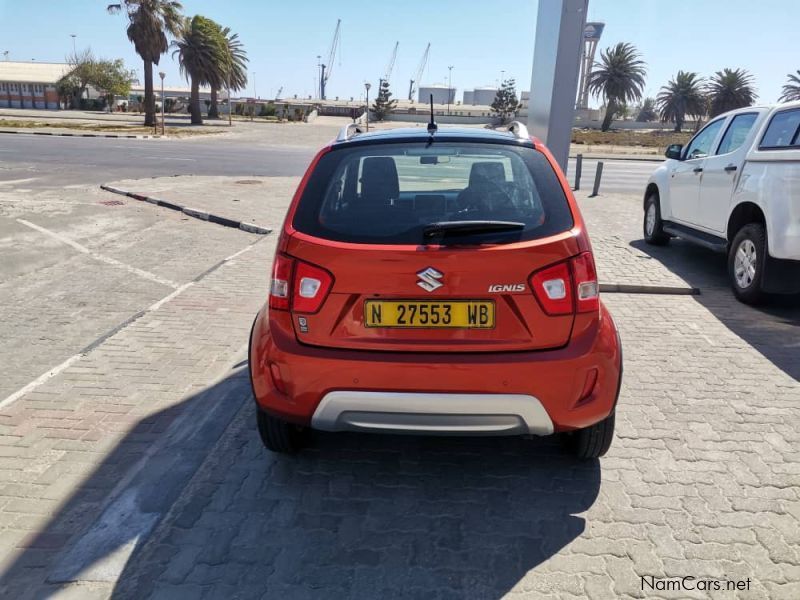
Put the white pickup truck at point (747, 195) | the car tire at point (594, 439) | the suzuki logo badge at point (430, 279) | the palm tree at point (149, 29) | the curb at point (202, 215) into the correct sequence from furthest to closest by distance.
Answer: the palm tree at point (149, 29) → the curb at point (202, 215) → the white pickup truck at point (747, 195) → the car tire at point (594, 439) → the suzuki logo badge at point (430, 279)

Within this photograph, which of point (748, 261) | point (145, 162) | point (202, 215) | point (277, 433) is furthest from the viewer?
point (145, 162)

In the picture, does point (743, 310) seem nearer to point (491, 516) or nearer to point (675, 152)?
point (675, 152)

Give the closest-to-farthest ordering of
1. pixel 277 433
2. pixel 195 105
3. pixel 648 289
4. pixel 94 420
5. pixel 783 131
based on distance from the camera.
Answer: pixel 277 433
pixel 94 420
pixel 783 131
pixel 648 289
pixel 195 105

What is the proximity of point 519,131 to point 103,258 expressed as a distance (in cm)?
653

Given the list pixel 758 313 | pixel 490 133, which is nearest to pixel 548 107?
pixel 758 313

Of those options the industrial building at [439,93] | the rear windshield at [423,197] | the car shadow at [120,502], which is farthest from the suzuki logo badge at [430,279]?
the industrial building at [439,93]

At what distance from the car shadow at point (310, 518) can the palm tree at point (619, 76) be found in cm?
8176

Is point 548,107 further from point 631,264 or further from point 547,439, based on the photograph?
point 547,439

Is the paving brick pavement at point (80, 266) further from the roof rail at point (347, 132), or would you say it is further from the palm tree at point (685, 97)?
the palm tree at point (685, 97)

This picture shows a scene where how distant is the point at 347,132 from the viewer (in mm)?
3805

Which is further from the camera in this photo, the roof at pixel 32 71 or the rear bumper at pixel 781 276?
the roof at pixel 32 71

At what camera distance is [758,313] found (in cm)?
641

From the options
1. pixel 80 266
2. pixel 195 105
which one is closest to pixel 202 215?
pixel 80 266

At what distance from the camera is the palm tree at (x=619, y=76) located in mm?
76812
